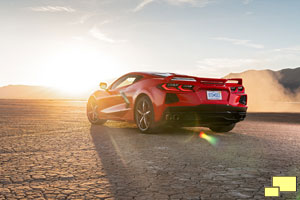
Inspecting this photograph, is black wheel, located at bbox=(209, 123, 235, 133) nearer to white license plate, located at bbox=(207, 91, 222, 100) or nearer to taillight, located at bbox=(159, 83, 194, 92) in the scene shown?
white license plate, located at bbox=(207, 91, 222, 100)

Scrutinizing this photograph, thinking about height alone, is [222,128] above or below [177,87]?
below

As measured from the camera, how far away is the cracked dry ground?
3.77 metres

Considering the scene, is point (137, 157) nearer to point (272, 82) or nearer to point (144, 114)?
point (144, 114)

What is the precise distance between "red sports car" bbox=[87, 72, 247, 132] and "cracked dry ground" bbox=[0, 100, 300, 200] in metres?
0.47

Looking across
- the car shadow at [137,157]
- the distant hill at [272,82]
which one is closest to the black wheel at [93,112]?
the car shadow at [137,157]

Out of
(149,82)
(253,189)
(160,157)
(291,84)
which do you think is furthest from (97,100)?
(291,84)

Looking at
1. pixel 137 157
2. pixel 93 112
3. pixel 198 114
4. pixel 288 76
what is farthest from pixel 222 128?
pixel 288 76

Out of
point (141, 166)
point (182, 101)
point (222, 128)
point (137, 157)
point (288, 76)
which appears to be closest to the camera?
point (141, 166)

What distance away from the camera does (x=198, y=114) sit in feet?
26.2

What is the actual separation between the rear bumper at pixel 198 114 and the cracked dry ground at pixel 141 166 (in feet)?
1.32

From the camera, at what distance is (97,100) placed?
10.9 m

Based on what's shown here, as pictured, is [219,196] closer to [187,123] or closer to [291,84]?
[187,123]

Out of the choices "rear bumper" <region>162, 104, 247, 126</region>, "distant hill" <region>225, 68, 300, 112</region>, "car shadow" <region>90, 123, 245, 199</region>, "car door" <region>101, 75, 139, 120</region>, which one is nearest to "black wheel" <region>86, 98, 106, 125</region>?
"car door" <region>101, 75, 139, 120</region>

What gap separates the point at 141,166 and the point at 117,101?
4916 millimetres
